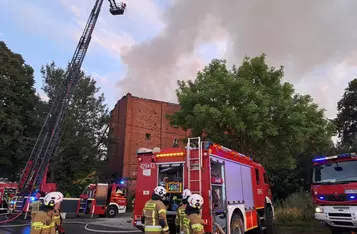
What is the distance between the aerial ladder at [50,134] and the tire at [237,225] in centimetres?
1265

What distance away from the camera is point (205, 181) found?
25.7 feet

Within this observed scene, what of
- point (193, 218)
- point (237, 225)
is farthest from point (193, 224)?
point (237, 225)

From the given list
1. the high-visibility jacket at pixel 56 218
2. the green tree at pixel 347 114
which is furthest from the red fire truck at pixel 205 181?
the green tree at pixel 347 114

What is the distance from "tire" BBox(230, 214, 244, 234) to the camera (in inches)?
340

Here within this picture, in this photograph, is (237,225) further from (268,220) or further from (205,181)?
(268,220)

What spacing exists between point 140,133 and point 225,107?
765 inches

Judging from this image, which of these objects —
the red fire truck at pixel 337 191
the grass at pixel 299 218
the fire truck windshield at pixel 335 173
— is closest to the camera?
the red fire truck at pixel 337 191

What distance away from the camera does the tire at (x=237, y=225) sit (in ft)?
28.3

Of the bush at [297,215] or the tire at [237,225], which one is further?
the bush at [297,215]

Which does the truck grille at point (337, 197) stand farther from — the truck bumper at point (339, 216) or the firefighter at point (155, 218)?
the firefighter at point (155, 218)

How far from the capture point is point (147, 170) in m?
8.97

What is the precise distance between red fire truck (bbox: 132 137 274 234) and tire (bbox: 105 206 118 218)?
13.3 meters

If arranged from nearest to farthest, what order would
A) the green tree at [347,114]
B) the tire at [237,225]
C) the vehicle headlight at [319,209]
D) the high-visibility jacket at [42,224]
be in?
1. the high-visibility jacket at [42,224]
2. the tire at [237,225]
3. the vehicle headlight at [319,209]
4. the green tree at [347,114]

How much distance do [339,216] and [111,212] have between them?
15384 mm
